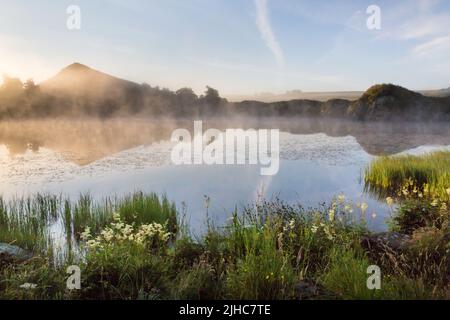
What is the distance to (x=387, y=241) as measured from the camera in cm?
819

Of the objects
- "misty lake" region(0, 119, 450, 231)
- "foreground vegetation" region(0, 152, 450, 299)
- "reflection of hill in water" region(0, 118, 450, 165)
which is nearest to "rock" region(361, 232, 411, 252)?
"foreground vegetation" region(0, 152, 450, 299)

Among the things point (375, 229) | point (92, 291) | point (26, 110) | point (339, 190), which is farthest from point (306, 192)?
point (26, 110)

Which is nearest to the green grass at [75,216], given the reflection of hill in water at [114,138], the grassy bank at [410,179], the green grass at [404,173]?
the grassy bank at [410,179]

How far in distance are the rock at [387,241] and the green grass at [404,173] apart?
770 cm

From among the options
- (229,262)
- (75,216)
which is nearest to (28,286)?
(229,262)

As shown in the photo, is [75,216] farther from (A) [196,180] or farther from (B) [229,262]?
(A) [196,180]

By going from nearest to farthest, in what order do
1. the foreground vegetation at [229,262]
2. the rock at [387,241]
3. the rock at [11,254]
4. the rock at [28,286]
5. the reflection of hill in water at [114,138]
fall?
the rock at [28,286]
the foreground vegetation at [229,262]
the rock at [11,254]
the rock at [387,241]
the reflection of hill in water at [114,138]

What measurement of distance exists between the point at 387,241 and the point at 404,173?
11.4 metres

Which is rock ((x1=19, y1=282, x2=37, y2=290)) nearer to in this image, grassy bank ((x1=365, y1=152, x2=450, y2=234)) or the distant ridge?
grassy bank ((x1=365, y1=152, x2=450, y2=234))

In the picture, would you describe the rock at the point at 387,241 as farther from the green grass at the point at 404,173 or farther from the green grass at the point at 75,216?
the green grass at the point at 404,173

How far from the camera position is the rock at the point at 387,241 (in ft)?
26.9

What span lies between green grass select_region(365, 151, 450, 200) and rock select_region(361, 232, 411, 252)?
770 centimetres

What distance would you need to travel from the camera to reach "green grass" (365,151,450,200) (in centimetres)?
1706

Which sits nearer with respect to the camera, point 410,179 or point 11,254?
point 11,254
